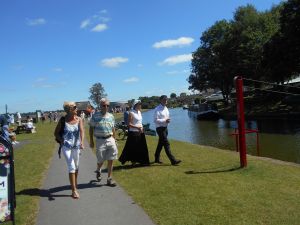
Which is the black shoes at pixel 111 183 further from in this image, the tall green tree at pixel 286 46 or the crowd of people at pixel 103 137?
the tall green tree at pixel 286 46

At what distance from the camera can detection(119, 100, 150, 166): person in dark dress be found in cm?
1152

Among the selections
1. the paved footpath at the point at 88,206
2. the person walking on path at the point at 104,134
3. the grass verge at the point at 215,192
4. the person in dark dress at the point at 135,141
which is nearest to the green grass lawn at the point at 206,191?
the grass verge at the point at 215,192

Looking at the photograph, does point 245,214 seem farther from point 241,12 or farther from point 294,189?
point 241,12

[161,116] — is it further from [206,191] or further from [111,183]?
[206,191]

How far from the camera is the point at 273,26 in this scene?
65438 mm

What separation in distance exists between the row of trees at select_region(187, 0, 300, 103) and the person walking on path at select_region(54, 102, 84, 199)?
42.1 metres

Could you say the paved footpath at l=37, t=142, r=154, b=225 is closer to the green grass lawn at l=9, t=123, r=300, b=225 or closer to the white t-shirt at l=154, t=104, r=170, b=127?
the green grass lawn at l=9, t=123, r=300, b=225

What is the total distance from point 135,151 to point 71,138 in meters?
3.78

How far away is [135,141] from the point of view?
11.8 m

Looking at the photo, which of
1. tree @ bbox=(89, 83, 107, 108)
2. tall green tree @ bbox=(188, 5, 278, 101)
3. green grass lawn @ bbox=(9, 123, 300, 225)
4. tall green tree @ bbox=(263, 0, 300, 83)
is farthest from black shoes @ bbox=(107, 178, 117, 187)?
tree @ bbox=(89, 83, 107, 108)

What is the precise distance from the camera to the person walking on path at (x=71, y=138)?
8.30 m

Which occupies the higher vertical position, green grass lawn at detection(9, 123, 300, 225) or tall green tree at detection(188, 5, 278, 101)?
tall green tree at detection(188, 5, 278, 101)

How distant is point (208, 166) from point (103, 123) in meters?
3.56

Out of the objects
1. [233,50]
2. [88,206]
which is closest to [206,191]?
[88,206]
